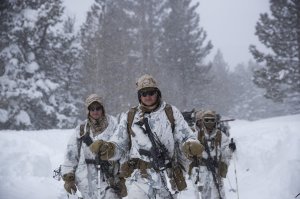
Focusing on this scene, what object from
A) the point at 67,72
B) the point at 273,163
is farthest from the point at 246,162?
the point at 67,72

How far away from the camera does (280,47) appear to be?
992 inches

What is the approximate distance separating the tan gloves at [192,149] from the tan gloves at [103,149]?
2.94 feet

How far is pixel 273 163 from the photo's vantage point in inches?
545

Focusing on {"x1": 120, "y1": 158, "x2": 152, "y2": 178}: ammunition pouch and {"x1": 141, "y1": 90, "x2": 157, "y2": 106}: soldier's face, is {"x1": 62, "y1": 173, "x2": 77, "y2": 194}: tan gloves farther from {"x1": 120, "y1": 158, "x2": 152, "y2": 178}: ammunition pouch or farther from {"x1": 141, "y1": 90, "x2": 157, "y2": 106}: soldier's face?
{"x1": 141, "y1": 90, "x2": 157, "y2": 106}: soldier's face

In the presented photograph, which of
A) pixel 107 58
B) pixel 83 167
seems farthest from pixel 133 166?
pixel 107 58

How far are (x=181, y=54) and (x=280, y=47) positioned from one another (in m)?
11.9

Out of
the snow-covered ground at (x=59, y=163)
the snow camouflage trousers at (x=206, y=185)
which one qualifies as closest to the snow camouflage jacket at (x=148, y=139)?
the snow camouflage trousers at (x=206, y=185)

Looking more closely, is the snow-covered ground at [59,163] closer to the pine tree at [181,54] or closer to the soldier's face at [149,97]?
the soldier's face at [149,97]

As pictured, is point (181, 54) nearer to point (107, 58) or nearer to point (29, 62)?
point (107, 58)

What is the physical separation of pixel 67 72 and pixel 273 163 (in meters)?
18.2

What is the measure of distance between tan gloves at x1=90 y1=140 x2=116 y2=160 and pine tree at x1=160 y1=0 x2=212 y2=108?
3041 centimetres

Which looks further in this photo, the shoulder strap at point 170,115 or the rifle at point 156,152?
the shoulder strap at point 170,115

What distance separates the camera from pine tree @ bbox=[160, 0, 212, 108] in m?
35.8

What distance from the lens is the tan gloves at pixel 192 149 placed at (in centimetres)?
471
